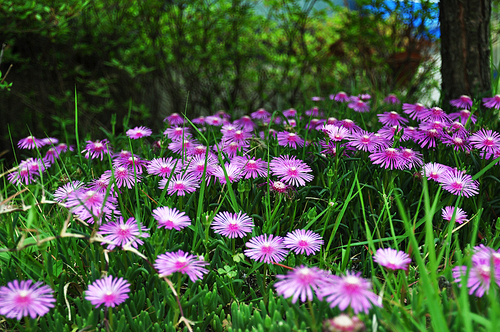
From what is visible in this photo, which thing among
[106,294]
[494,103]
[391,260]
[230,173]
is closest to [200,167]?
[230,173]

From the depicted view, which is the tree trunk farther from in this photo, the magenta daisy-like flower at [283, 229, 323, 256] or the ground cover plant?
the magenta daisy-like flower at [283, 229, 323, 256]

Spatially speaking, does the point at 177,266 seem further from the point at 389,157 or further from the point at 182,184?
the point at 389,157

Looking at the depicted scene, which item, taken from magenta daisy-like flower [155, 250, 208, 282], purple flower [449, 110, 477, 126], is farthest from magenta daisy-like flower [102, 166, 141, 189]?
purple flower [449, 110, 477, 126]

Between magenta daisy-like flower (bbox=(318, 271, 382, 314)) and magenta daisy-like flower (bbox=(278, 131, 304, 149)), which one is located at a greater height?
magenta daisy-like flower (bbox=(278, 131, 304, 149))

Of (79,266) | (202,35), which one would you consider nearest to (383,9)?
(202,35)

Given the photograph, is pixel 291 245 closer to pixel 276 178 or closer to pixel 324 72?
pixel 276 178

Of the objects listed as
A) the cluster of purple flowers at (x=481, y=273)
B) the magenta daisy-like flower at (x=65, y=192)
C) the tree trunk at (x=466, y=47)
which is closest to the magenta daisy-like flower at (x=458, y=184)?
the cluster of purple flowers at (x=481, y=273)

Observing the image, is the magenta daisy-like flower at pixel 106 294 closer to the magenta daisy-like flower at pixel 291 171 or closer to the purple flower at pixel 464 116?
the magenta daisy-like flower at pixel 291 171
